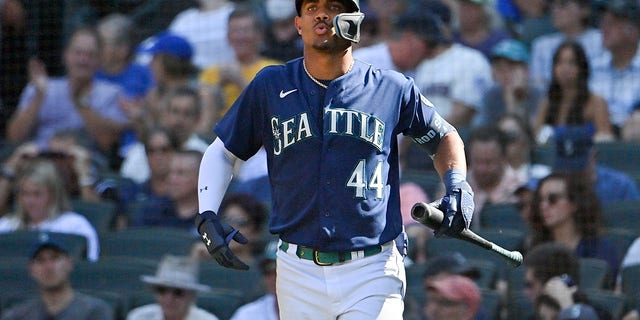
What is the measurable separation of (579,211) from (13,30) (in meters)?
4.64

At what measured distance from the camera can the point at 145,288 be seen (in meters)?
6.98

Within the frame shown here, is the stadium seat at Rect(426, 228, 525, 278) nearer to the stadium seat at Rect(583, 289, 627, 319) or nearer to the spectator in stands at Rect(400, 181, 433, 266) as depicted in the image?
the spectator in stands at Rect(400, 181, 433, 266)

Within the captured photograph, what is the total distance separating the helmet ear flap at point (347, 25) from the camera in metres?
3.86

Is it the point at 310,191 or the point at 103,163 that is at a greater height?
the point at 310,191

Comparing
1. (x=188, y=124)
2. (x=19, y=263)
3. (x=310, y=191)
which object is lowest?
(x=19, y=263)

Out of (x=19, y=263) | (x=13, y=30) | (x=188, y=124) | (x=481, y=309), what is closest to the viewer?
(x=481, y=309)

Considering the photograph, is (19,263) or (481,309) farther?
(19,263)

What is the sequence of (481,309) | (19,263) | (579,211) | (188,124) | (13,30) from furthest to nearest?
1. (13,30)
2. (188,124)
3. (19,263)
4. (579,211)
5. (481,309)

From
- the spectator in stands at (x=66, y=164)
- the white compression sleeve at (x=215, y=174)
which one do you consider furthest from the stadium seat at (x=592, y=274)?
the spectator in stands at (x=66, y=164)

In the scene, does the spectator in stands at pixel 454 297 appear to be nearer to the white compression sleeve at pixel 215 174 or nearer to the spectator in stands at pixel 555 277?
the spectator in stands at pixel 555 277

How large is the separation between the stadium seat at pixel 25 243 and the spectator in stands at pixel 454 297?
2.18 m

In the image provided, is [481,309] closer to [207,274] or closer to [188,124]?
[207,274]

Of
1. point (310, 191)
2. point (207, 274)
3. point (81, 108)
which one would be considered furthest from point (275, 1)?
point (310, 191)

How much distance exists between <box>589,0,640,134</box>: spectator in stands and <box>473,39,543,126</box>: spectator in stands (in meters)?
0.39
